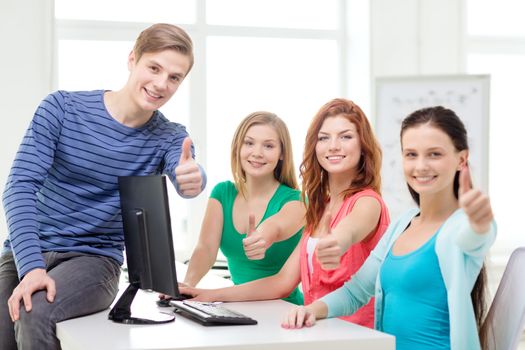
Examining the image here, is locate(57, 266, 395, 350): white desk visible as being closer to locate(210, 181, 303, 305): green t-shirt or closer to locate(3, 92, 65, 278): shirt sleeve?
locate(3, 92, 65, 278): shirt sleeve

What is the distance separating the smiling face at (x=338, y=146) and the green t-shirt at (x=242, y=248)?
0.38m

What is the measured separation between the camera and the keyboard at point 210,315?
1758 mm

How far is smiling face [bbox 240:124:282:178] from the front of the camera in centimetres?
264

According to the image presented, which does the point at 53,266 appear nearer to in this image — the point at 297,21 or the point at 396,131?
the point at 396,131

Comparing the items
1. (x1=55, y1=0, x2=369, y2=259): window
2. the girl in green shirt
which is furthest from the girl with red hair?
(x1=55, y1=0, x2=369, y2=259): window

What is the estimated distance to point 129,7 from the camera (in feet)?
16.2

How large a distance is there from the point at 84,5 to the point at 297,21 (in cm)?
146

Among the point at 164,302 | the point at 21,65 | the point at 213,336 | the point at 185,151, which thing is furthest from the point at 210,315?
the point at 21,65

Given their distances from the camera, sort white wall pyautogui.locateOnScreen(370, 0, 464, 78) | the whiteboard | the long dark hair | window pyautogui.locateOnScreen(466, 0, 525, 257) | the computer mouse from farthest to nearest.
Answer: window pyautogui.locateOnScreen(466, 0, 525, 257) < white wall pyautogui.locateOnScreen(370, 0, 464, 78) < the whiteboard < the computer mouse < the long dark hair

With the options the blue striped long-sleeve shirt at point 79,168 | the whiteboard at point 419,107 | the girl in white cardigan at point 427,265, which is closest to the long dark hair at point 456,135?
the girl in white cardigan at point 427,265

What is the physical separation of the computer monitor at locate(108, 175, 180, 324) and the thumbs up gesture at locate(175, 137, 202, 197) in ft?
0.48

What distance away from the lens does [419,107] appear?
15.3 feet

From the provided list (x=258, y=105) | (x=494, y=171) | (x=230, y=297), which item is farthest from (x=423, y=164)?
(x=494, y=171)

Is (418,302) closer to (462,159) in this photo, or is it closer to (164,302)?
(462,159)
